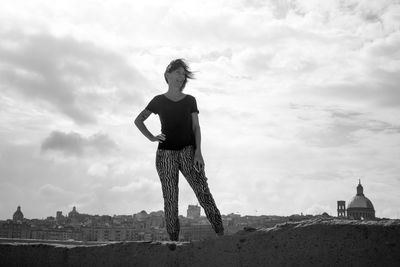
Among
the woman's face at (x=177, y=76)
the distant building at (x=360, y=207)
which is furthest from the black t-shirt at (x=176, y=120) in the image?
the distant building at (x=360, y=207)

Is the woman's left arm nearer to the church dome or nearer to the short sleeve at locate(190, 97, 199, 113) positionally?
the short sleeve at locate(190, 97, 199, 113)

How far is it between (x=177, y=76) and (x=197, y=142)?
614 mm

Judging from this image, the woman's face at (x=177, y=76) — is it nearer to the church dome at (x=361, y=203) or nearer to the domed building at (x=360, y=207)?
the domed building at (x=360, y=207)

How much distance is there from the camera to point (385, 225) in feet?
10.5

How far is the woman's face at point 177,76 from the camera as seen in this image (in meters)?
4.86

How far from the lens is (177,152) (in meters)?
4.64

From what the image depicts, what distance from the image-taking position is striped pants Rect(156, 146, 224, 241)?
4.56 meters

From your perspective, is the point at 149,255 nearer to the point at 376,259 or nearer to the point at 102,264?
the point at 102,264

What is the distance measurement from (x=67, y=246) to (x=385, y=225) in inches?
99.9

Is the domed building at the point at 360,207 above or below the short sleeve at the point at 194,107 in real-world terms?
above

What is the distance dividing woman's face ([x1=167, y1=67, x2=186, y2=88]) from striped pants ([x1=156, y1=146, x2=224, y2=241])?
23.9 inches

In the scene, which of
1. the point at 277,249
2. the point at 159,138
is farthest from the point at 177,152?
the point at 277,249

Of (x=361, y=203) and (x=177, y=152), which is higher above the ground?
(x=361, y=203)

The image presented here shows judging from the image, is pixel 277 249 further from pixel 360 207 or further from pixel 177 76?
pixel 360 207
